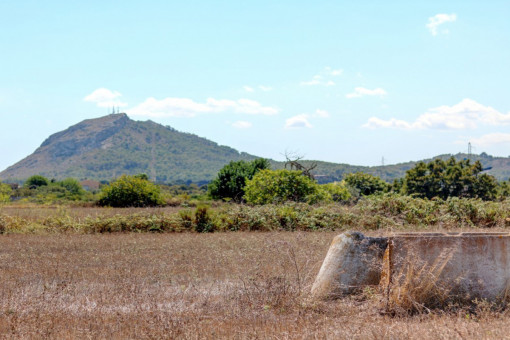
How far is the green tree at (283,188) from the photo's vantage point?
2770 cm

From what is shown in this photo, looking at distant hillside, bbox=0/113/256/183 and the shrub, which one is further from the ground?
distant hillside, bbox=0/113/256/183

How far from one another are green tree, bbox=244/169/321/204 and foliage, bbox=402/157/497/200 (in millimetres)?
23342

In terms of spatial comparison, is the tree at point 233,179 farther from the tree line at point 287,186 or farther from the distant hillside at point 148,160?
the distant hillside at point 148,160

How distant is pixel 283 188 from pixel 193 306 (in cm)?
2037

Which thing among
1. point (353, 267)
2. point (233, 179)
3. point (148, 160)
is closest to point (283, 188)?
point (233, 179)

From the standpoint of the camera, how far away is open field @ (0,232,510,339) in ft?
21.1

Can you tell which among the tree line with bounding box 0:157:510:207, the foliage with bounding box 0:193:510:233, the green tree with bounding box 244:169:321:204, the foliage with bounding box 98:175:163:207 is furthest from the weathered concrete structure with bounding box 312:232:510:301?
the foliage with bounding box 98:175:163:207

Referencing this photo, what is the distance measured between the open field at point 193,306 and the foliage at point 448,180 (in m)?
Result: 39.8

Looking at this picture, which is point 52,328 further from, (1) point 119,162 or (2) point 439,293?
(1) point 119,162

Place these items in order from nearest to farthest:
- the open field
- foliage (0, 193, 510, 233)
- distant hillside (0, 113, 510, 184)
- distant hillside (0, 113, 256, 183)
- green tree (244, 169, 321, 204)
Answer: the open field < foliage (0, 193, 510, 233) < green tree (244, 169, 321, 204) < distant hillside (0, 113, 510, 184) < distant hillside (0, 113, 256, 183)

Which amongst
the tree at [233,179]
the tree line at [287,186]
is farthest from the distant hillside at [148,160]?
the tree at [233,179]

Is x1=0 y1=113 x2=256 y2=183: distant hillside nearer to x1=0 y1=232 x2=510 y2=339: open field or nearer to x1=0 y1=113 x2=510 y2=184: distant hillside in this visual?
x1=0 y1=113 x2=510 y2=184: distant hillside

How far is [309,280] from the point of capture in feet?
29.5

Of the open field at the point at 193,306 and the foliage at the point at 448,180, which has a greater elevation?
the foliage at the point at 448,180
